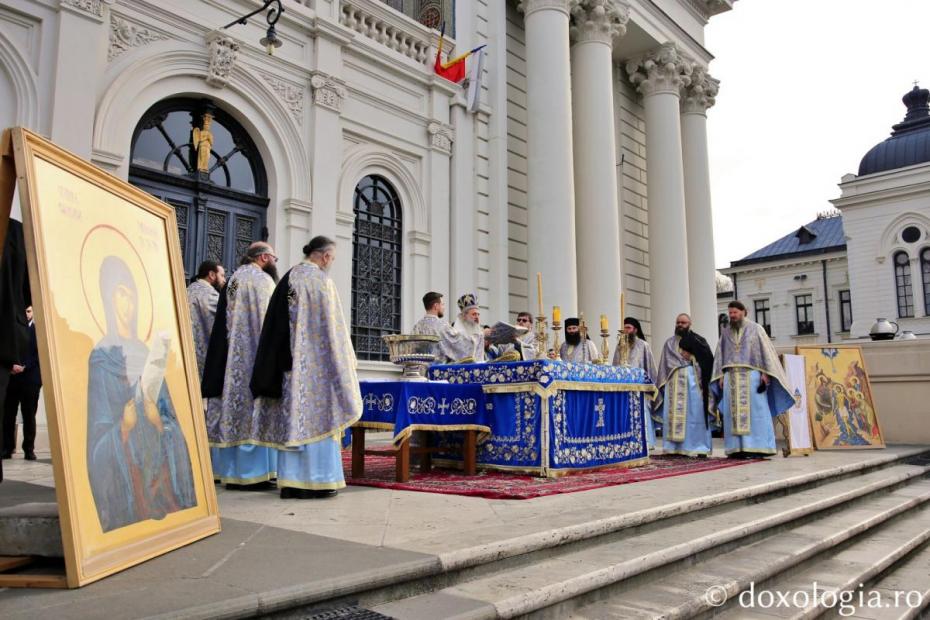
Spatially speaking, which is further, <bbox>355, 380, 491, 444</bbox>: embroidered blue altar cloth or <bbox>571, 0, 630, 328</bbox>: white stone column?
<bbox>571, 0, 630, 328</bbox>: white stone column

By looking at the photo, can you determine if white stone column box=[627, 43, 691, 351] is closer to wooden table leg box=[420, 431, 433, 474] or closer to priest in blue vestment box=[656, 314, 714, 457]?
priest in blue vestment box=[656, 314, 714, 457]

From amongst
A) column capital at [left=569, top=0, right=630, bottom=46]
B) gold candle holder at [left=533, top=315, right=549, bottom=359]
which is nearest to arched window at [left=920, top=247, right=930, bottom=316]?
column capital at [left=569, top=0, right=630, bottom=46]

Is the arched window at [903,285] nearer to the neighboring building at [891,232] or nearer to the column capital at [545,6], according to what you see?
the neighboring building at [891,232]

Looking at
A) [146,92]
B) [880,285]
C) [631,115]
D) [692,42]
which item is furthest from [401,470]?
[880,285]

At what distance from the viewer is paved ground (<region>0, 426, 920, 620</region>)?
225cm

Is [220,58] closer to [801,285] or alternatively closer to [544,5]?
[544,5]

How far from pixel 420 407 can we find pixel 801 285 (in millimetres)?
43573

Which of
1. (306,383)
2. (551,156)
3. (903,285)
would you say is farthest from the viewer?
(903,285)

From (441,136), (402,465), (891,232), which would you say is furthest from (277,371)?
(891,232)

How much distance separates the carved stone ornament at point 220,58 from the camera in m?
9.85

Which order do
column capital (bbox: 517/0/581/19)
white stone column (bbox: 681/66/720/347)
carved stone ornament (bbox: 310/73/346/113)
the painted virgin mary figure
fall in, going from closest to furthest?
the painted virgin mary figure, carved stone ornament (bbox: 310/73/346/113), column capital (bbox: 517/0/581/19), white stone column (bbox: 681/66/720/347)

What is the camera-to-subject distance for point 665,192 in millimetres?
17938

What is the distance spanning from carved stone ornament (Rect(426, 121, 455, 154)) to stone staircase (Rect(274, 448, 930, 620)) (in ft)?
31.0

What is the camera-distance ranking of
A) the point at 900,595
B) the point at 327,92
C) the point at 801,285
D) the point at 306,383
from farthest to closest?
the point at 801,285, the point at 327,92, the point at 306,383, the point at 900,595
